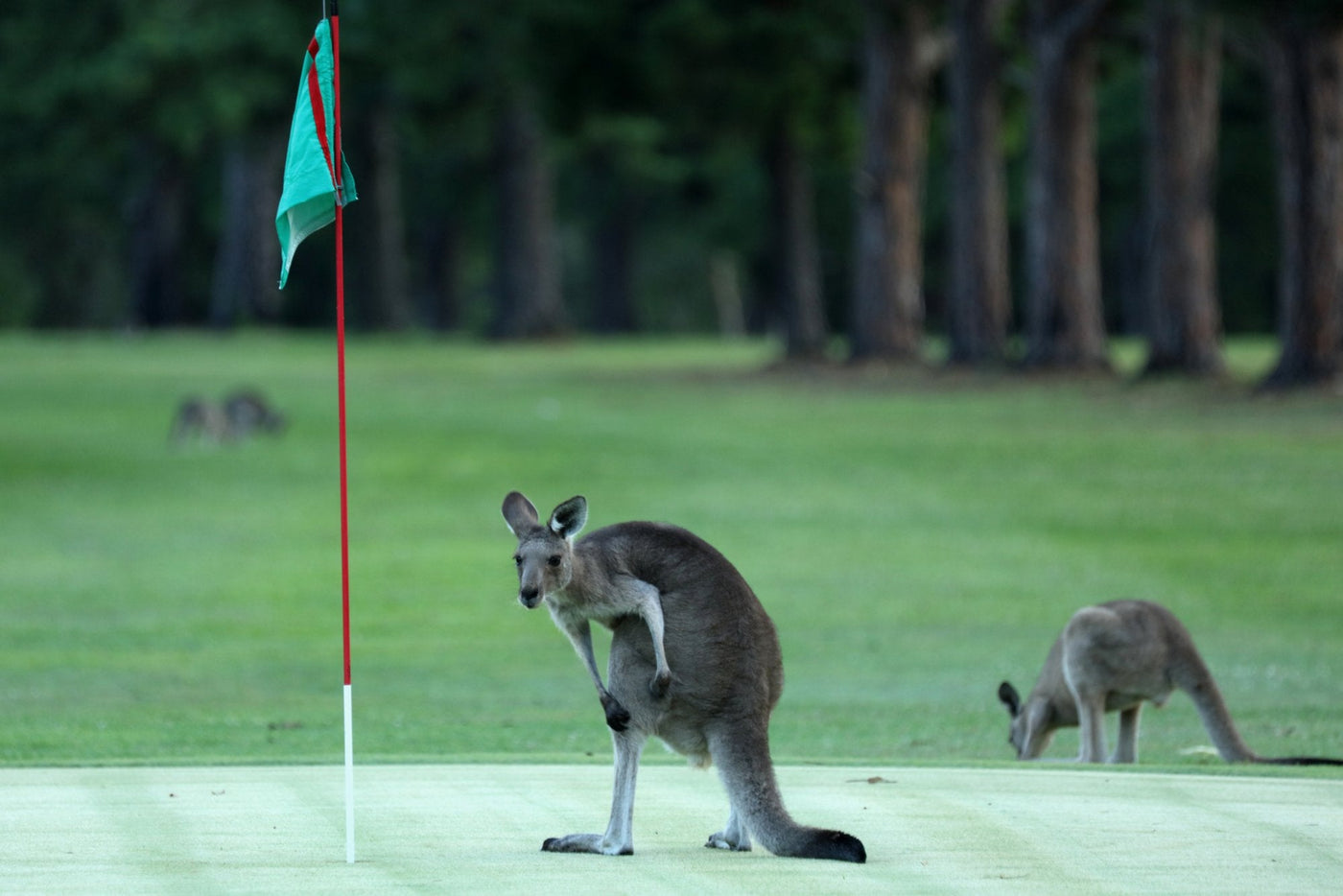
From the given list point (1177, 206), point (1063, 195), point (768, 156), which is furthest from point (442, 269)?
point (1177, 206)

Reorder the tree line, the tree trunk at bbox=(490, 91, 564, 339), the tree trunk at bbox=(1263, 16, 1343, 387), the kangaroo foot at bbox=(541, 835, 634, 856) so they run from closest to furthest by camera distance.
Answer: the kangaroo foot at bbox=(541, 835, 634, 856) → the tree trunk at bbox=(1263, 16, 1343, 387) → the tree line → the tree trunk at bbox=(490, 91, 564, 339)

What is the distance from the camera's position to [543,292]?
57562mm

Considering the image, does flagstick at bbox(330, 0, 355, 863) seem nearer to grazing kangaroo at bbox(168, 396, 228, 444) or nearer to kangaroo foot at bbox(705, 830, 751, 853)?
kangaroo foot at bbox(705, 830, 751, 853)

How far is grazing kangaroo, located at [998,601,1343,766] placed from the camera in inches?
406

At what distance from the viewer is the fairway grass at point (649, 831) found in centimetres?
652

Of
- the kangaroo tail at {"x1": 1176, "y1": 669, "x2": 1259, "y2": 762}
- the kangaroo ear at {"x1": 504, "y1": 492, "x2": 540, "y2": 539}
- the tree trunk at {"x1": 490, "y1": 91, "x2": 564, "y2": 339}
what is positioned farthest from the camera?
the tree trunk at {"x1": 490, "y1": 91, "x2": 564, "y2": 339}

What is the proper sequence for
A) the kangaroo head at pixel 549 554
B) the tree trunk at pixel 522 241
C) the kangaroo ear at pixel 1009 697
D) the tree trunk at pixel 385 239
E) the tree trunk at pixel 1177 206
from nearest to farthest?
the kangaroo head at pixel 549 554 < the kangaroo ear at pixel 1009 697 < the tree trunk at pixel 1177 206 < the tree trunk at pixel 522 241 < the tree trunk at pixel 385 239

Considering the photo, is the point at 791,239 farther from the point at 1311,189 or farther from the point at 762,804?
the point at 762,804

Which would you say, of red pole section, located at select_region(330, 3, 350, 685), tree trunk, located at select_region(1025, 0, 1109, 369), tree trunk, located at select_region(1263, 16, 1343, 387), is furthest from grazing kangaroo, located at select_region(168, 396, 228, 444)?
red pole section, located at select_region(330, 3, 350, 685)

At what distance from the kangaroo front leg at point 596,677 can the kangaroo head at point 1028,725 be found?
4.48 m

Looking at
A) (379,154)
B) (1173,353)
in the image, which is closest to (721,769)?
(1173,353)

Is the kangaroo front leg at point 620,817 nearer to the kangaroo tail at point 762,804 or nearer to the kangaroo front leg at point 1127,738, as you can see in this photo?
the kangaroo tail at point 762,804

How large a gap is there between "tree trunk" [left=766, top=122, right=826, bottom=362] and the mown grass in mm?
8720

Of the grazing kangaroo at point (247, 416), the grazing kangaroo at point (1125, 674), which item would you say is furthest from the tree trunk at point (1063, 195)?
the grazing kangaroo at point (1125, 674)
